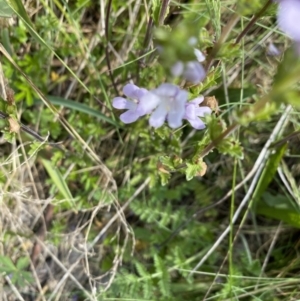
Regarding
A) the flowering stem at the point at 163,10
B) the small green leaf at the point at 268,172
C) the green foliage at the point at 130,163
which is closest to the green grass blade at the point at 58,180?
the green foliage at the point at 130,163

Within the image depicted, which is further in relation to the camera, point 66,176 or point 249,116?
point 66,176

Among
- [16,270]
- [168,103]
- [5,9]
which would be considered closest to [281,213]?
[16,270]

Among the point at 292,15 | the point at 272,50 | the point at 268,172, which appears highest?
the point at 292,15

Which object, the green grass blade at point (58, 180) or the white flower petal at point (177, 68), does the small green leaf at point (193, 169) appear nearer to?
the white flower petal at point (177, 68)

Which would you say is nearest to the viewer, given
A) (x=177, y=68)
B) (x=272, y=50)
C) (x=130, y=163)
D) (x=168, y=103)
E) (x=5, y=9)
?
(x=177, y=68)

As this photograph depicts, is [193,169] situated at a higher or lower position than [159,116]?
lower

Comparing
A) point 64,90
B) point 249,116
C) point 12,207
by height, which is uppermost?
point 249,116

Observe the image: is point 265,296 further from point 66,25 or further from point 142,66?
point 66,25

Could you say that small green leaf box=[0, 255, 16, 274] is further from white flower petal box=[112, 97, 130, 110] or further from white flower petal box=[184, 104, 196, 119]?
white flower petal box=[184, 104, 196, 119]

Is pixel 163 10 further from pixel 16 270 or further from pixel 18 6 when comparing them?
pixel 16 270

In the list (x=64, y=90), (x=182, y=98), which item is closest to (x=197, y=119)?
(x=182, y=98)
